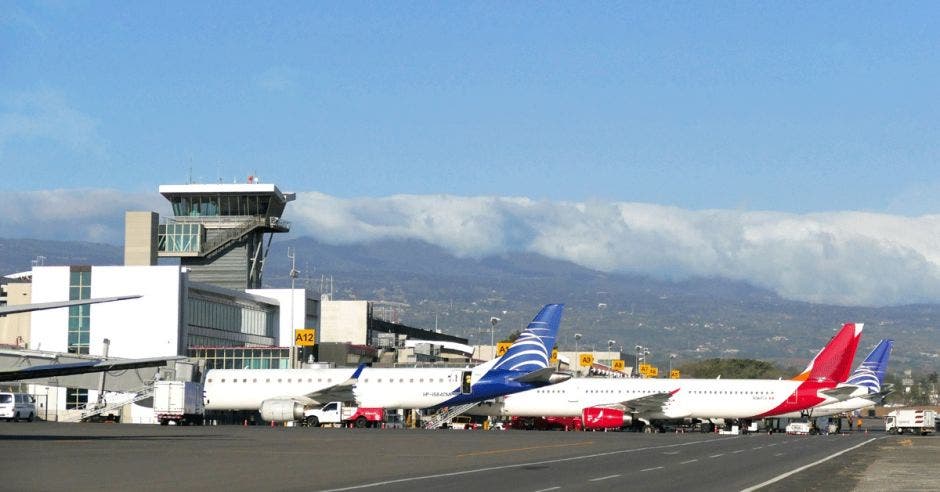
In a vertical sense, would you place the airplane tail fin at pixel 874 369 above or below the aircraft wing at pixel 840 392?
above

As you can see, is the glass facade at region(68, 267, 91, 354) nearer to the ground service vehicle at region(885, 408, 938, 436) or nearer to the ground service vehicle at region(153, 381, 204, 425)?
the ground service vehicle at region(153, 381, 204, 425)

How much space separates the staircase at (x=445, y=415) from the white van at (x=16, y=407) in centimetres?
2518

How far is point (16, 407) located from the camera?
73562 mm

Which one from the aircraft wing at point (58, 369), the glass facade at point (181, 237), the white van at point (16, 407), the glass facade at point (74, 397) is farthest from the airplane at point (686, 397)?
the glass facade at point (181, 237)

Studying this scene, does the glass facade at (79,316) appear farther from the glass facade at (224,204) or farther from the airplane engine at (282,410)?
the glass facade at (224,204)

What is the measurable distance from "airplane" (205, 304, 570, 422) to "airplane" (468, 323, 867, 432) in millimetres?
5994

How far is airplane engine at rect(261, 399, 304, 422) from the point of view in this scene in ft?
263

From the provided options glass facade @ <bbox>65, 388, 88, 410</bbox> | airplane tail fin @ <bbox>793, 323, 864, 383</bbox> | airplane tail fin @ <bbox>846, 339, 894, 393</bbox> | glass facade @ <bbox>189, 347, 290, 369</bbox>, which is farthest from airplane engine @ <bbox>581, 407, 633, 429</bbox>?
glass facade @ <bbox>65, 388, 88, 410</bbox>

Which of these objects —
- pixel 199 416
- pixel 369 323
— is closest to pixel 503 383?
pixel 199 416

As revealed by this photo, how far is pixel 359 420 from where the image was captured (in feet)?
270

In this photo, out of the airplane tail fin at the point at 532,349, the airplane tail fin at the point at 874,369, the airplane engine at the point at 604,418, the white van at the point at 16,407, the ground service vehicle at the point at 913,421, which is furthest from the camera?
the airplane tail fin at the point at 874,369

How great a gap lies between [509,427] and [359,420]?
14.1 m

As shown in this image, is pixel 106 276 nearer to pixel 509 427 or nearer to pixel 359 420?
pixel 359 420

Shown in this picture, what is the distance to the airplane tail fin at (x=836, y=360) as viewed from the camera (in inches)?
3418
